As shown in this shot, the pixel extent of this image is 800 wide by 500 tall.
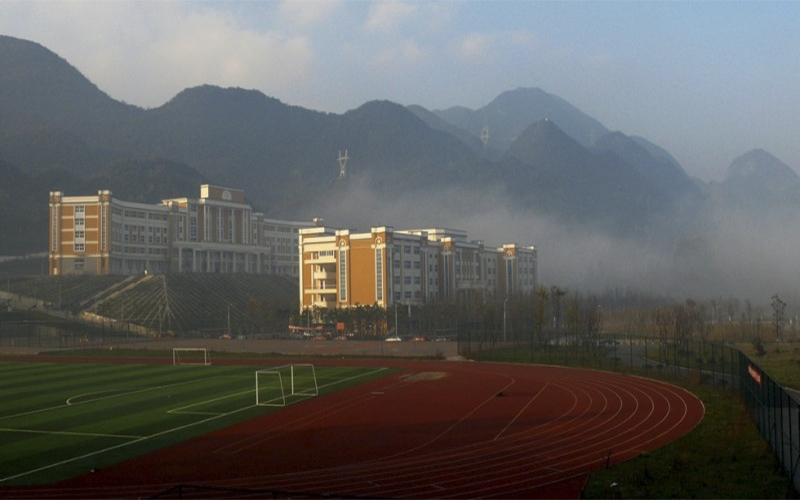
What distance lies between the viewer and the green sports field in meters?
23.8

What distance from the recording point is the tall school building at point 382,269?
326 feet

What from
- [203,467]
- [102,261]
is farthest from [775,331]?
[102,261]

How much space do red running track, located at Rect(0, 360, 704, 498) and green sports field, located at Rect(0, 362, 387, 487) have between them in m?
1.42

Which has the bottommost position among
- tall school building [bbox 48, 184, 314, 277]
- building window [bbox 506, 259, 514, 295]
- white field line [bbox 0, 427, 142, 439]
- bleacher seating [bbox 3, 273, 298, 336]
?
white field line [bbox 0, 427, 142, 439]

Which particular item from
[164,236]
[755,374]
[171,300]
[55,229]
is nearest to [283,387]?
[755,374]

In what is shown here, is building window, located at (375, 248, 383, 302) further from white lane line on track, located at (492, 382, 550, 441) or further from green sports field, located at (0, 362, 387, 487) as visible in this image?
white lane line on track, located at (492, 382, 550, 441)

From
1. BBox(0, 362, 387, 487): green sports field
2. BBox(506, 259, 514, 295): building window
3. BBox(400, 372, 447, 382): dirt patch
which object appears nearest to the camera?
BBox(0, 362, 387, 487): green sports field

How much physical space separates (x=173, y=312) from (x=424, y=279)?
3263 centimetres

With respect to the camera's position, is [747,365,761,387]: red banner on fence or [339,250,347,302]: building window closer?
[747,365,761,387]: red banner on fence

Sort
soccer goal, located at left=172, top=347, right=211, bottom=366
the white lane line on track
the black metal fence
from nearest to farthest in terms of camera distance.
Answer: the black metal fence < the white lane line on track < soccer goal, located at left=172, top=347, right=211, bottom=366

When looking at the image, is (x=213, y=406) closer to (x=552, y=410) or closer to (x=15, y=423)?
(x=15, y=423)

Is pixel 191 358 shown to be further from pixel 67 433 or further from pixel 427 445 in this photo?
pixel 427 445

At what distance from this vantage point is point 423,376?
4556 cm

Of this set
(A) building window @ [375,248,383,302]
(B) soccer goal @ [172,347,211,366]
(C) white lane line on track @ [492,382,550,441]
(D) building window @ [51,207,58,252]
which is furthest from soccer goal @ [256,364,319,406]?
(D) building window @ [51,207,58,252]
